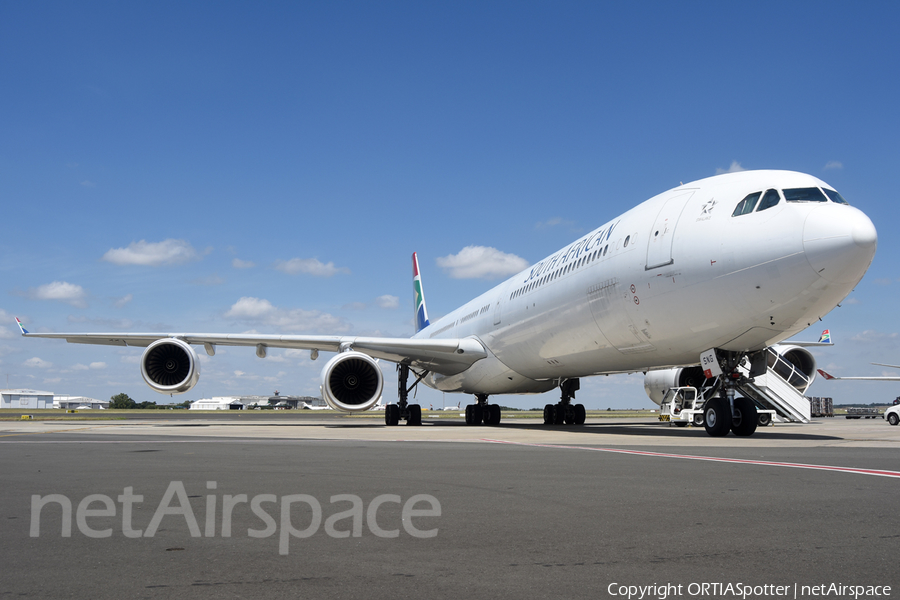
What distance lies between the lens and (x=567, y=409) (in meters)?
23.6

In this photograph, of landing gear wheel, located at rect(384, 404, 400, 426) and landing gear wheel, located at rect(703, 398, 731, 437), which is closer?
landing gear wheel, located at rect(703, 398, 731, 437)

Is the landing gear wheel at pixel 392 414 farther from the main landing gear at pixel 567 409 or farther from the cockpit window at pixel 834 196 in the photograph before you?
the cockpit window at pixel 834 196

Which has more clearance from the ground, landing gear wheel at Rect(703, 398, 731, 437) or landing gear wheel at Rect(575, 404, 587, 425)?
landing gear wheel at Rect(703, 398, 731, 437)

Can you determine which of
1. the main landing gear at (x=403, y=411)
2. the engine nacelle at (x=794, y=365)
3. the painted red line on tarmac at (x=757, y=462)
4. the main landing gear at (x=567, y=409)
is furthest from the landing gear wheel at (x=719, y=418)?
the main landing gear at (x=403, y=411)

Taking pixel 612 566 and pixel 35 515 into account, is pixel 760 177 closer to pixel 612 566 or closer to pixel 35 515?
pixel 612 566

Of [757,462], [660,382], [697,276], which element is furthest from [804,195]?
[660,382]

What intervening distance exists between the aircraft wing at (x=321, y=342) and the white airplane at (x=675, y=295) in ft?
0.31

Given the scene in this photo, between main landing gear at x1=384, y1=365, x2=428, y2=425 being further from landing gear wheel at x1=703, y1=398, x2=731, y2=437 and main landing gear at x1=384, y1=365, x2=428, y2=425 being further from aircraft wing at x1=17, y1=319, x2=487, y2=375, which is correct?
landing gear wheel at x1=703, y1=398, x2=731, y2=437

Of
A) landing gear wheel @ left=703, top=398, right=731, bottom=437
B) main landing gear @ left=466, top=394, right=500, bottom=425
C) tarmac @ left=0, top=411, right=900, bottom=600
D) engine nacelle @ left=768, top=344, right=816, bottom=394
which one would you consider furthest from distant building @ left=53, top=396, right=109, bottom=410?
tarmac @ left=0, top=411, right=900, bottom=600

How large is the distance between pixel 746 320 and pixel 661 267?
190 cm

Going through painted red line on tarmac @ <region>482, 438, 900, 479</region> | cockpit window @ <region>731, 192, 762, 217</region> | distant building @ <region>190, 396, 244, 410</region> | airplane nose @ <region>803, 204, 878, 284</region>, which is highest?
cockpit window @ <region>731, 192, 762, 217</region>

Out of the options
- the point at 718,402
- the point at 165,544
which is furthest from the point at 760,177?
the point at 165,544

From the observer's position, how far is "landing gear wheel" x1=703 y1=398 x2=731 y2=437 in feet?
44.4

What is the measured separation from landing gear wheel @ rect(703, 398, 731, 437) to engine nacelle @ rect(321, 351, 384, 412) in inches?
395
